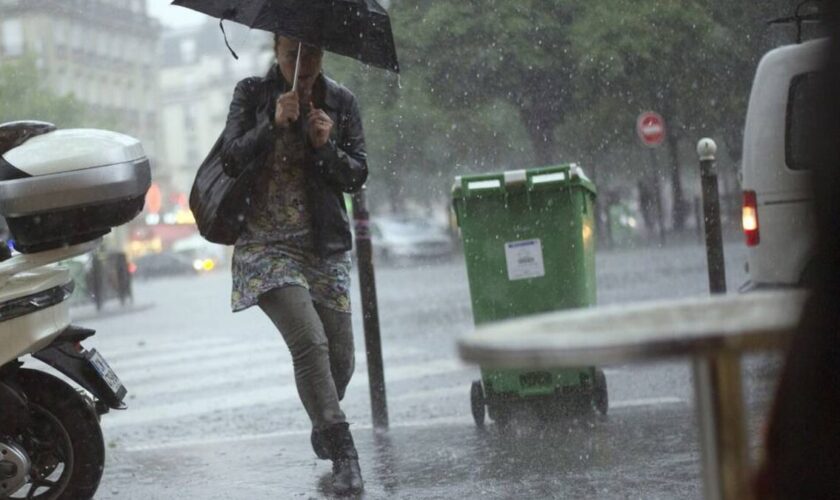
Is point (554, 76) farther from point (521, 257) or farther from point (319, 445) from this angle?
point (319, 445)

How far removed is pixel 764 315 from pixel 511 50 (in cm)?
1098

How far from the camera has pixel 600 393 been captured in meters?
7.26

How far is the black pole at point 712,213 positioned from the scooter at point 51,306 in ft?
11.0

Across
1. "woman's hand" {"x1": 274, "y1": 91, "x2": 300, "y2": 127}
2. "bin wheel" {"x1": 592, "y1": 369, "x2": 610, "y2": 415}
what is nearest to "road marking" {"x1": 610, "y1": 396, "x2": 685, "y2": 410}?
"bin wheel" {"x1": 592, "y1": 369, "x2": 610, "y2": 415}

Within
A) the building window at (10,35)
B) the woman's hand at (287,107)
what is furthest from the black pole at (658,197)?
the woman's hand at (287,107)

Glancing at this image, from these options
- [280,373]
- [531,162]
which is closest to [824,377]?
[280,373]

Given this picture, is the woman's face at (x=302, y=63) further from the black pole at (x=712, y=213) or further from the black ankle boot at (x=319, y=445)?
the black pole at (x=712, y=213)

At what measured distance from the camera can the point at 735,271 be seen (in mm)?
16984

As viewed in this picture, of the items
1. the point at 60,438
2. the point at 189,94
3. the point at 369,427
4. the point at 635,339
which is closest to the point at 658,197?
the point at 369,427

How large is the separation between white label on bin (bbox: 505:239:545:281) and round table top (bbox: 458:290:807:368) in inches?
202

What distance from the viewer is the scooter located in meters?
5.23

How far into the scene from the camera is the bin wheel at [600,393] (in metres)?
7.25

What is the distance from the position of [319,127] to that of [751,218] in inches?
131

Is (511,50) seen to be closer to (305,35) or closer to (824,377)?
(305,35)
